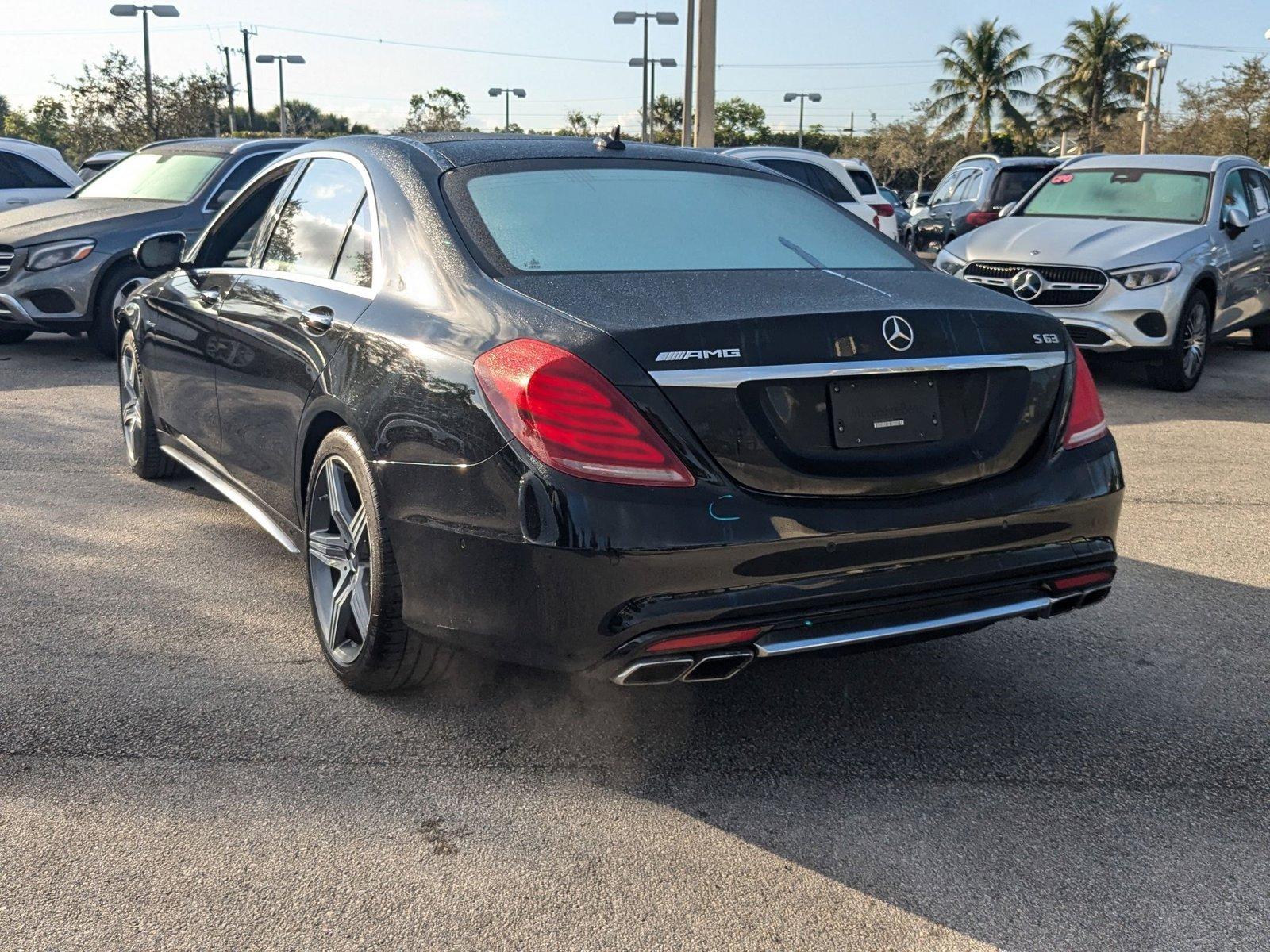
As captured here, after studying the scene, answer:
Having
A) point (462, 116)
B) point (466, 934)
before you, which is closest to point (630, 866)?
point (466, 934)

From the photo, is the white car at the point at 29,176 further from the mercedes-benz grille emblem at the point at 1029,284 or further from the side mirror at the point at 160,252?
the mercedes-benz grille emblem at the point at 1029,284

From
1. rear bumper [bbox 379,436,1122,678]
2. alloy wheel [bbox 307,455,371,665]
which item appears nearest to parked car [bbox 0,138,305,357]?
alloy wheel [bbox 307,455,371,665]

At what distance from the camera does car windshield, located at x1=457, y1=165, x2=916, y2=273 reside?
136 inches

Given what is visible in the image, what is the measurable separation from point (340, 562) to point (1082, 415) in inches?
80.1

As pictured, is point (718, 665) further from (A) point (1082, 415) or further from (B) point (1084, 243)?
(B) point (1084, 243)

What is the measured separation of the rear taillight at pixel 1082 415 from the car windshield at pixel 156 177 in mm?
8454

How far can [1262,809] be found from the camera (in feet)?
9.98

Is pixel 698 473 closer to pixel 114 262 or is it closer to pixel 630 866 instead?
pixel 630 866

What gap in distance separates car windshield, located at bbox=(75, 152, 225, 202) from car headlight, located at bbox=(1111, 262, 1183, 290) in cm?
694

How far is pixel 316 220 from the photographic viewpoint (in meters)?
4.19

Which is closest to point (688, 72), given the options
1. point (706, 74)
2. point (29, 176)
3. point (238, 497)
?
point (706, 74)

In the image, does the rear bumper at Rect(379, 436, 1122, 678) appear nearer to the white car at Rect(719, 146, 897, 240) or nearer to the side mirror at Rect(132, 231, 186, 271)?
the side mirror at Rect(132, 231, 186, 271)

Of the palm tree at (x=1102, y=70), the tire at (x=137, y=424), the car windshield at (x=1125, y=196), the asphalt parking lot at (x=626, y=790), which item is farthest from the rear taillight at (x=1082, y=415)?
the palm tree at (x=1102, y=70)

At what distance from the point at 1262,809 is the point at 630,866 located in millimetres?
1477
